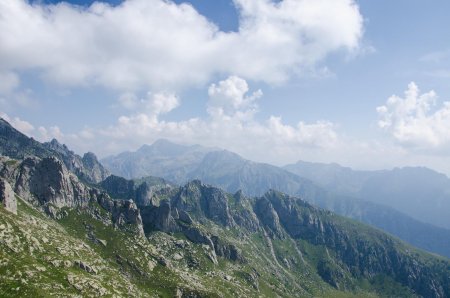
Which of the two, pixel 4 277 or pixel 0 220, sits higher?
pixel 0 220

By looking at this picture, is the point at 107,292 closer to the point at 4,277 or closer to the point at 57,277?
the point at 57,277

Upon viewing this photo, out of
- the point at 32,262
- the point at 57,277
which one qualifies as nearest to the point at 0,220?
the point at 32,262

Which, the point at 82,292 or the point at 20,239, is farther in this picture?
the point at 20,239

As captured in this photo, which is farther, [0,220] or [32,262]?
[0,220]

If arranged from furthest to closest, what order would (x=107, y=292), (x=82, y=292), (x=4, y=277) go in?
(x=107, y=292) < (x=82, y=292) < (x=4, y=277)

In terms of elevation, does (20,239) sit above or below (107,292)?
above

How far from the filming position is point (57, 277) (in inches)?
6954

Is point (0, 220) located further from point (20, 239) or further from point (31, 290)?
point (31, 290)

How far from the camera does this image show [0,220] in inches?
7643

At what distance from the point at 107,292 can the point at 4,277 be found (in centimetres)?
4911

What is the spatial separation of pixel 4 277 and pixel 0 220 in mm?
50845

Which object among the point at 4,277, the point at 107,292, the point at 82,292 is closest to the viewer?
the point at 4,277

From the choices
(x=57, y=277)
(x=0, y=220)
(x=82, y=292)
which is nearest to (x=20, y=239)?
(x=0, y=220)

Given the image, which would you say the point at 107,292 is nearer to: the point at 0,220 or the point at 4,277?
the point at 4,277
